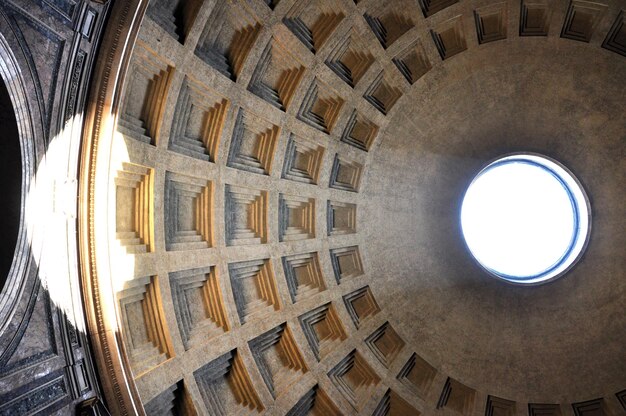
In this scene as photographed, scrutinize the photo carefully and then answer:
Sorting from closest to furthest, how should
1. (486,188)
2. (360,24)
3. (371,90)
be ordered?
(360,24) < (371,90) < (486,188)

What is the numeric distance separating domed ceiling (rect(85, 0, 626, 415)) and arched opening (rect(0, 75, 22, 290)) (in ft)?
5.36

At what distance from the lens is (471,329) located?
21.9 meters

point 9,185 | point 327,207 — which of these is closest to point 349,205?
point 327,207

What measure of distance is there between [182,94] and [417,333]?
39.5 ft

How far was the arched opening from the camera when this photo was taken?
10953mm

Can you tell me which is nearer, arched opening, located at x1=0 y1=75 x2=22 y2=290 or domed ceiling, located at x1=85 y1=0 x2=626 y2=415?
arched opening, located at x1=0 y1=75 x2=22 y2=290

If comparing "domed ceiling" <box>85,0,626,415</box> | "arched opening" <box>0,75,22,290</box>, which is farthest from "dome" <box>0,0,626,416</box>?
"arched opening" <box>0,75,22,290</box>

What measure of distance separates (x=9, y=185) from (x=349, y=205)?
471 inches

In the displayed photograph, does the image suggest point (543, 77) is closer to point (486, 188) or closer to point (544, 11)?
point (544, 11)

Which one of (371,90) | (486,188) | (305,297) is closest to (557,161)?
(486,188)

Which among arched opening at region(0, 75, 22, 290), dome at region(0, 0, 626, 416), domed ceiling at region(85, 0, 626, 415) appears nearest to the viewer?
arched opening at region(0, 75, 22, 290)

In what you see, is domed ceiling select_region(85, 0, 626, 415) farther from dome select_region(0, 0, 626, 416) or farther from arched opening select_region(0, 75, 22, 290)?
arched opening select_region(0, 75, 22, 290)

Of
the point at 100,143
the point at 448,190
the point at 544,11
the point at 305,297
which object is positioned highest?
the point at 544,11

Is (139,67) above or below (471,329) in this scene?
above
